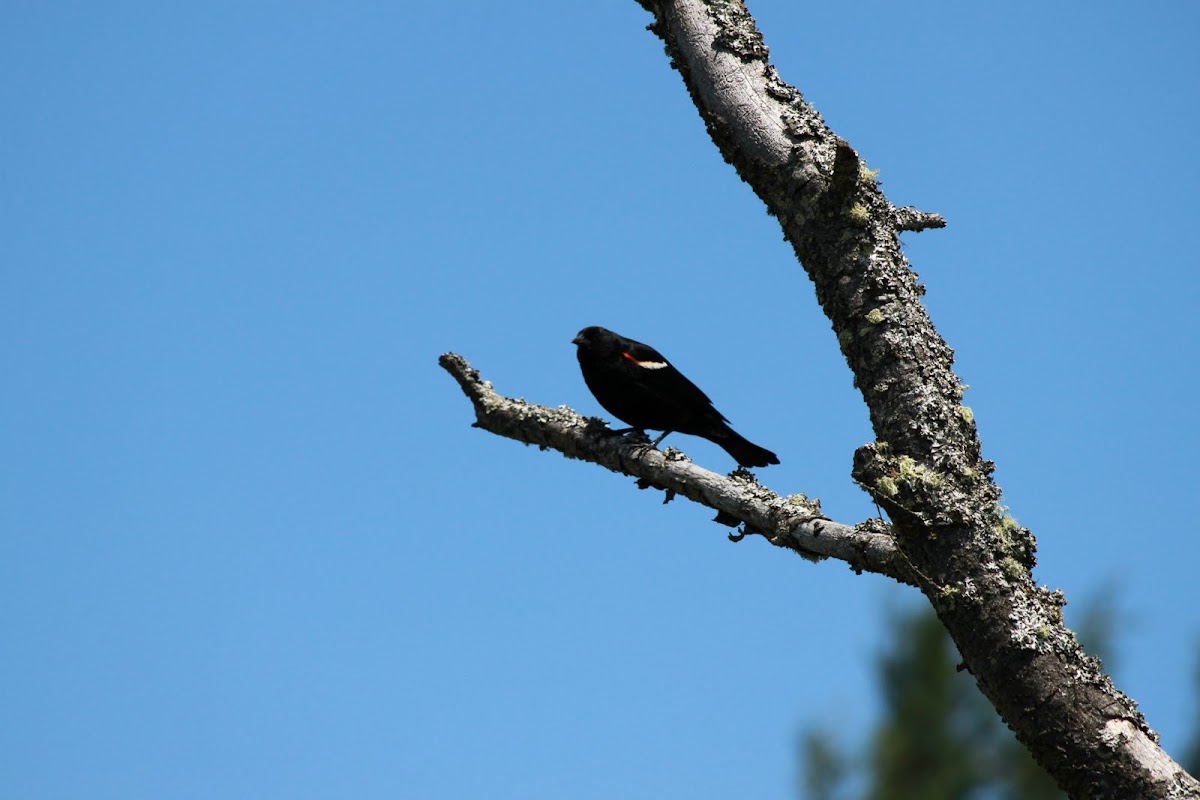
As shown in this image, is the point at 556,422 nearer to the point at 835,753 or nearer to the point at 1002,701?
the point at 1002,701

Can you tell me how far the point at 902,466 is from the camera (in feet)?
11.1

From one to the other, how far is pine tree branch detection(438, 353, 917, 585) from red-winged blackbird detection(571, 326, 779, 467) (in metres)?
1.43

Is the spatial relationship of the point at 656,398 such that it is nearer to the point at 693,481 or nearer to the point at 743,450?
the point at 743,450

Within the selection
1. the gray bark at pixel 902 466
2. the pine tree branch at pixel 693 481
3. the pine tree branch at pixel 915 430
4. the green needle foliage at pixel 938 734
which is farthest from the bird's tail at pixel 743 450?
the green needle foliage at pixel 938 734

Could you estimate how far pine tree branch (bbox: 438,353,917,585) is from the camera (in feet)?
12.0

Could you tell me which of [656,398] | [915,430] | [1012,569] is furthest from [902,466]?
[656,398]

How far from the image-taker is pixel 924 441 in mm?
3461

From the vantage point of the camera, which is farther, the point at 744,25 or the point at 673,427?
the point at 673,427

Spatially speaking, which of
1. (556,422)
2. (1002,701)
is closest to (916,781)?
(556,422)

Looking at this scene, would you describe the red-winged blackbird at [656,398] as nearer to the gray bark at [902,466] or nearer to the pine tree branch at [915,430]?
the gray bark at [902,466]

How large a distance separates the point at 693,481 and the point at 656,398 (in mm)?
2413

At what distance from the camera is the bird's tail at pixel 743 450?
686 centimetres

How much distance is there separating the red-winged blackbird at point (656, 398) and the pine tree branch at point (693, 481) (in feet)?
4.68

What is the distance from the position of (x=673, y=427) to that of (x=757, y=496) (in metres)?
2.79
